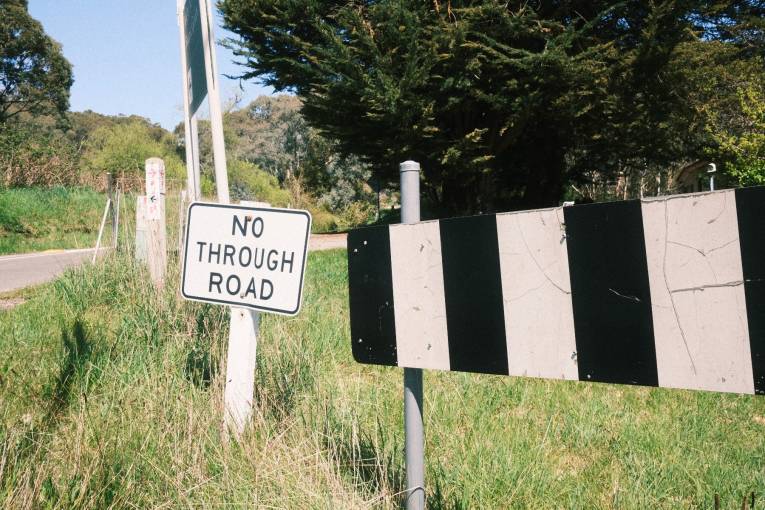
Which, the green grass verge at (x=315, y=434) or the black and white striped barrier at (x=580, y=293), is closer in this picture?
the black and white striped barrier at (x=580, y=293)

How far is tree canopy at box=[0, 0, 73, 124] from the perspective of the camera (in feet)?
124

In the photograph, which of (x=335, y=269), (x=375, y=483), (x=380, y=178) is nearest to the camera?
(x=375, y=483)

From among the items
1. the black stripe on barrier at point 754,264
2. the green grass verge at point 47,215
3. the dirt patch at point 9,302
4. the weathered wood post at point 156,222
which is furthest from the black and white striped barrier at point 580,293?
the green grass verge at point 47,215

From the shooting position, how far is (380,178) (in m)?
20.1

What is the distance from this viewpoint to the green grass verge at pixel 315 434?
1.93 metres

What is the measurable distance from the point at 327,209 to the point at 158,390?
120 ft

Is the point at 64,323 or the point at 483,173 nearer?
the point at 64,323

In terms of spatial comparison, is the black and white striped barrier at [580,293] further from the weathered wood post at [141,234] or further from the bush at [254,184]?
the bush at [254,184]

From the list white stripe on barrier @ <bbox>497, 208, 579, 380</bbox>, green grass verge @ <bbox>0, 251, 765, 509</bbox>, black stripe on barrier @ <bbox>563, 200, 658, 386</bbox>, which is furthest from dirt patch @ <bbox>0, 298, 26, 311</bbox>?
black stripe on barrier @ <bbox>563, 200, 658, 386</bbox>

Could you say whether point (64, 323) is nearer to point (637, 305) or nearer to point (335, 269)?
point (637, 305)

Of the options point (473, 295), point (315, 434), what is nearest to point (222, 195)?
point (315, 434)

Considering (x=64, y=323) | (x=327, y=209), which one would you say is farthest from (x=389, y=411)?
(x=327, y=209)

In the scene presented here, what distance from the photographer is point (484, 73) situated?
14.0m

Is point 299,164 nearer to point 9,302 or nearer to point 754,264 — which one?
point 9,302
